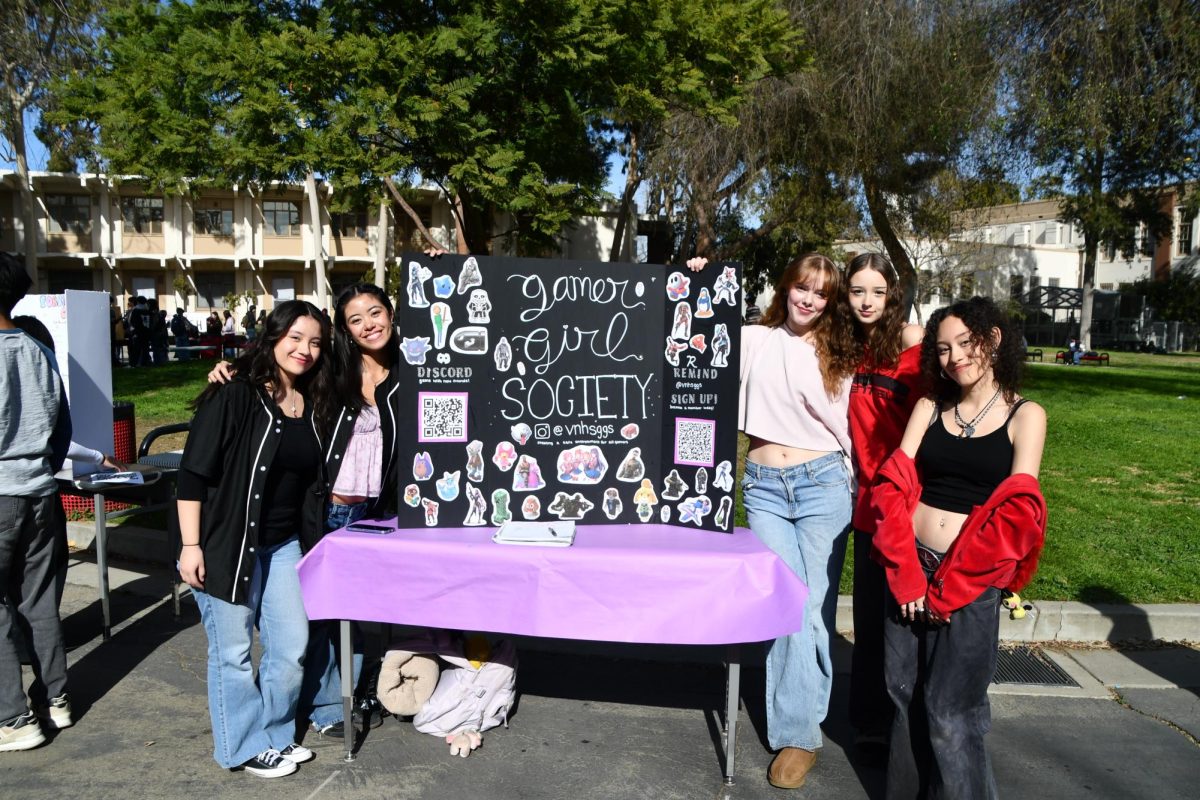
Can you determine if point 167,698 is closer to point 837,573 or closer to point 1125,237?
point 837,573

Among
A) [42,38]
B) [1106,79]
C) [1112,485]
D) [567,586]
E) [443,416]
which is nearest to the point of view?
[567,586]

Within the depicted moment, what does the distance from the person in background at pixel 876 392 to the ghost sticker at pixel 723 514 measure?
1.65 ft

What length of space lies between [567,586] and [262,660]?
4.20ft

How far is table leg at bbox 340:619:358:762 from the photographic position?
364 cm

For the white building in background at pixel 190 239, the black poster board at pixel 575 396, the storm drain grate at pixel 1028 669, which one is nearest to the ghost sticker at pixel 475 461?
the black poster board at pixel 575 396

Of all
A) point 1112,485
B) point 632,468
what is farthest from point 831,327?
point 1112,485

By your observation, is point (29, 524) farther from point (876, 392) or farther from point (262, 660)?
point (876, 392)

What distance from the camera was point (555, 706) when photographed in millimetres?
4242

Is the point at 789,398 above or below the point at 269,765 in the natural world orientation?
above

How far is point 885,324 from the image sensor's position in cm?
349

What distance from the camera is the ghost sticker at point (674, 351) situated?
12.1ft

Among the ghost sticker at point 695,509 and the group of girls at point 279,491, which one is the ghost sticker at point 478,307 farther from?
the ghost sticker at point 695,509

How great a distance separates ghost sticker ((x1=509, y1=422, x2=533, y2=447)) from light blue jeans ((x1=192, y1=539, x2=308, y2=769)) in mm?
987

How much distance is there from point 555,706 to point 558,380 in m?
1.65
